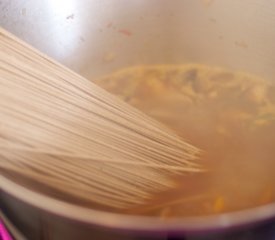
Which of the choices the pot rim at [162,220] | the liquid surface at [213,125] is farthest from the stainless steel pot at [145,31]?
the pot rim at [162,220]

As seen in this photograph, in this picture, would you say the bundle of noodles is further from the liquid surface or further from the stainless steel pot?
the stainless steel pot

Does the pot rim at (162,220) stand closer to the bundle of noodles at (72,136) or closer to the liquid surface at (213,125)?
the bundle of noodles at (72,136)

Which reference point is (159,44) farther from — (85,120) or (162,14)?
(85,120)

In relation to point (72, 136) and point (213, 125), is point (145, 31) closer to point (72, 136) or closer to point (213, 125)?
point (213, 125)

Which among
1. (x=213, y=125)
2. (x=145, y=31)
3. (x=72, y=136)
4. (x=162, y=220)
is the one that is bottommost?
(x=162, y=220)

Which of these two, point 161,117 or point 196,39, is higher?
point 196,39

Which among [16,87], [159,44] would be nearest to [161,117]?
[159,44]

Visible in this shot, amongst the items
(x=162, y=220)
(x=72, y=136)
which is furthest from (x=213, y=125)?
(x=162, y=220)

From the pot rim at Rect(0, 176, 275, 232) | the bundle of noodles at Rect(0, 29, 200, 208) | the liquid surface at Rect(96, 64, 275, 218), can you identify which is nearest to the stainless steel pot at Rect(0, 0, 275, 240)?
the liquid surface at Rect(96, 64, 275, 218)
